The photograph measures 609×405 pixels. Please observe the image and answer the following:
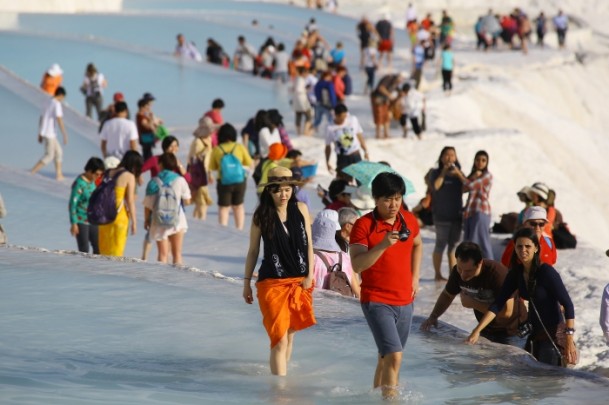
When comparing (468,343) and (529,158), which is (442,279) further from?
(529,158)

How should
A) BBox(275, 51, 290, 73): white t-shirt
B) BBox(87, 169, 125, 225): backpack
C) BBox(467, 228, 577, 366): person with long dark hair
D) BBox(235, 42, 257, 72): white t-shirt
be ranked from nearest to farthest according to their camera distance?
BBox(467, 228, 577, 366): person with long dark hair, BBox(87, 169, 125, 225): backpack, BBox(275, 51, 290, 73): white t-shirt, BBox(235, 42, 257, 72): white t-shirt

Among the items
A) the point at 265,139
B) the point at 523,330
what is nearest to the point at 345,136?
the point at 265,139

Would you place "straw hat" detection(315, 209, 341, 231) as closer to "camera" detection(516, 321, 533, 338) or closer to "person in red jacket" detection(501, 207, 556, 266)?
"person in red jacket" detection(501, 207, 556, 266)

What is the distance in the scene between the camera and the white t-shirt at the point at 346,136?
654 inches

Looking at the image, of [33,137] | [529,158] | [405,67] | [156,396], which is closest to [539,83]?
[405,67]

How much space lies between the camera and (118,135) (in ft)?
52.1

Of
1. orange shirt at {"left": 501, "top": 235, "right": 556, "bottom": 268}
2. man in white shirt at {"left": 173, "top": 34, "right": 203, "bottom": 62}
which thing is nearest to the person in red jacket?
orange shirt at {"left": 501, "top": 235, "right": 556, "bottom": 268}

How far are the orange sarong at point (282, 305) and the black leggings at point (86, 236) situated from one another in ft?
16.2

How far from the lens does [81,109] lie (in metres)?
25.8

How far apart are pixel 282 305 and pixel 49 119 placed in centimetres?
1056

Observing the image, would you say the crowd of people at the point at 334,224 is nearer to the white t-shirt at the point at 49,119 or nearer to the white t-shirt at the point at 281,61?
the white t-shirt at the point at 49,119

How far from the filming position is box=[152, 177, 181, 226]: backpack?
Answer: 11.8 metres

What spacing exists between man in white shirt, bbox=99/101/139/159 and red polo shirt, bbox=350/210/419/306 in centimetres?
909

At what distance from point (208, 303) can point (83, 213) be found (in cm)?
290
